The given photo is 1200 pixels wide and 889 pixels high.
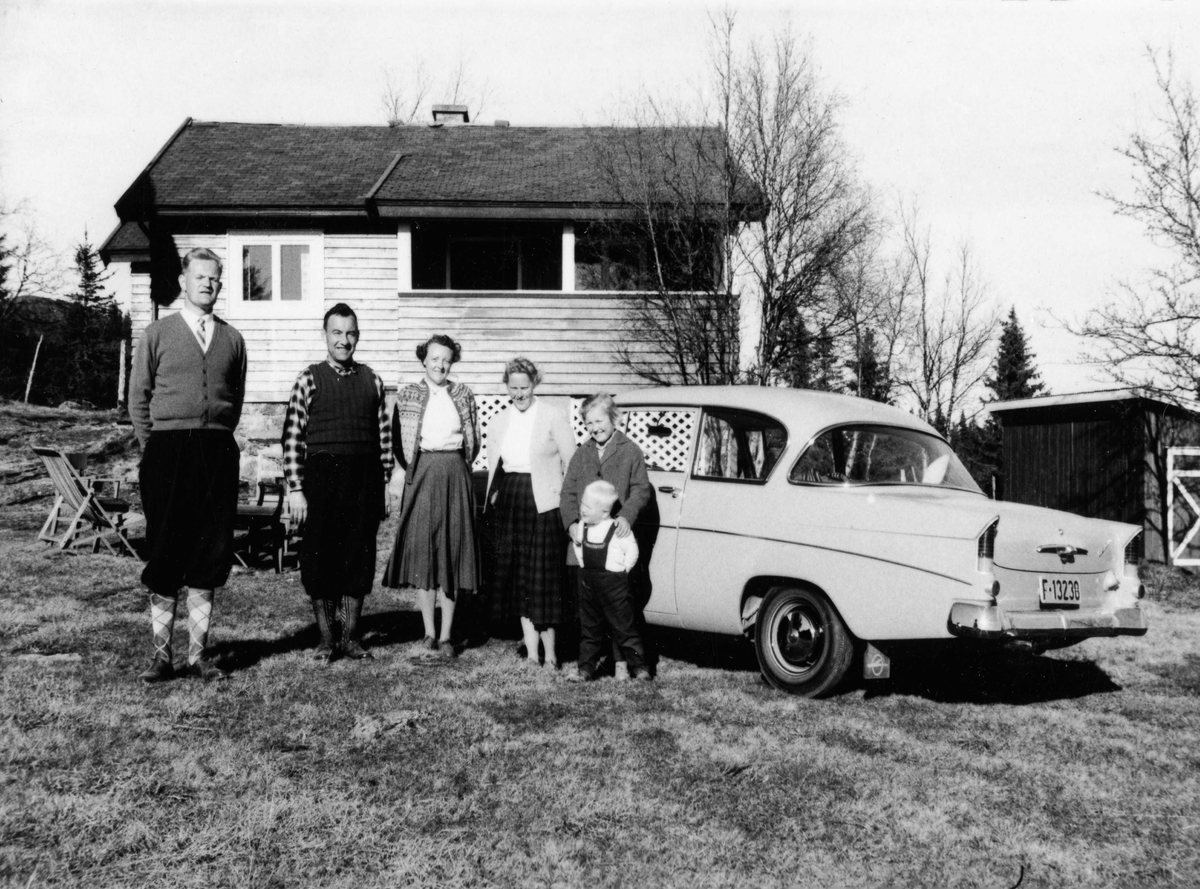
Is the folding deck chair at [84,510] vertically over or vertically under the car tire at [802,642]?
over

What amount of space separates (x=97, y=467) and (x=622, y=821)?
14324mm

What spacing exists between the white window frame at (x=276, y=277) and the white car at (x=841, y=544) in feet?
32.0

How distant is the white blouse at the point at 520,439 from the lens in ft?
19.6

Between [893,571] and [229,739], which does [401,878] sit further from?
[893,571]

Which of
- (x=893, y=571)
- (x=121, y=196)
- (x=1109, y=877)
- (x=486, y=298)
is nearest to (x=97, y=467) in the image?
(x=121, y=196)

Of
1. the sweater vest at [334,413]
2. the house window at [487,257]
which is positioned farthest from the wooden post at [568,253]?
the sweater vest at [334,413]

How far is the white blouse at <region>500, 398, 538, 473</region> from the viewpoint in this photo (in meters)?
5.98

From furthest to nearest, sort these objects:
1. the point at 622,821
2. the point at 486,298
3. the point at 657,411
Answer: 1. the point at 486,298
2. the point at 657,411
3. the point at 622,821

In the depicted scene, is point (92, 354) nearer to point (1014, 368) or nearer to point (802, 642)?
point (1014, 368)

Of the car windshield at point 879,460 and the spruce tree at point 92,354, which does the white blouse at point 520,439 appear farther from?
the spruce tree at point 92,354

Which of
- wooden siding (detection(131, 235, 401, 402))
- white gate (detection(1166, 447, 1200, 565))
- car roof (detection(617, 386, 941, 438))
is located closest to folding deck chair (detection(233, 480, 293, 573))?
car roof (detection(617, 386, 941, 438))

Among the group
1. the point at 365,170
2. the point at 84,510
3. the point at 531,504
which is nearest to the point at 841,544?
the point at 531,504

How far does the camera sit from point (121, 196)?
46.8 ft

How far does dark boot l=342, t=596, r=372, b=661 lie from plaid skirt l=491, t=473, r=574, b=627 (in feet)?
2.67
